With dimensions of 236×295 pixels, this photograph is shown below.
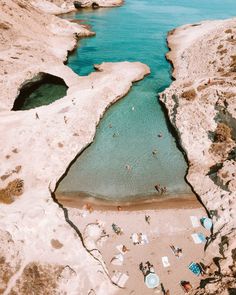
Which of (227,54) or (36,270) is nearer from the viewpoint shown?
(36,270)

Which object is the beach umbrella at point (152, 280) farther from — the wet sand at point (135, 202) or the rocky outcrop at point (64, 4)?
the rocky outcrop at point (64, 4)

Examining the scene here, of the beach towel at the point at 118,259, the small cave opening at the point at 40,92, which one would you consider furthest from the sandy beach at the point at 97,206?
the small cave opening at the point at 40,92

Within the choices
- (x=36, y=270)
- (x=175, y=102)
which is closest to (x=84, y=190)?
(x=36, y=270)

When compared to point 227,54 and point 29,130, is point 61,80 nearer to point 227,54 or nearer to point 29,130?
point 29,130

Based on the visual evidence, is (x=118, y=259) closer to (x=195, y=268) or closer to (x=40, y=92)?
(x=195, y=268)

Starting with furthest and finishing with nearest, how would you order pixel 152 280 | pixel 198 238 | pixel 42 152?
pixel 42 152 < pixel 198 238 < pixel 152 280

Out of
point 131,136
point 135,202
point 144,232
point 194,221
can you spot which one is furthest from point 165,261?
point 131,136
